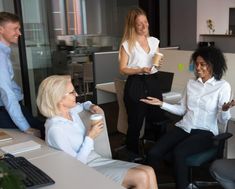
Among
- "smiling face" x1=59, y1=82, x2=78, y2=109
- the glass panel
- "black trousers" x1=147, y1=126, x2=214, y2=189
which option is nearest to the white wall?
the glass panel

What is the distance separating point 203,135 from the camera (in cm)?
236

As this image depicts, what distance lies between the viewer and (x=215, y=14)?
653cm

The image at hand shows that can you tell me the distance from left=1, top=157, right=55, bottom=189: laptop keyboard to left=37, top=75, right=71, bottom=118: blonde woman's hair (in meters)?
0.32

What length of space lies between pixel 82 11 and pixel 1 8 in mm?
1538

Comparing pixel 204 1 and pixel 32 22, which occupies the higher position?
pixel 204 1

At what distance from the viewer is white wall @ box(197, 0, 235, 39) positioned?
612 cm

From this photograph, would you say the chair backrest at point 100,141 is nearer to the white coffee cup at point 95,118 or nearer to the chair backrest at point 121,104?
the white coffee cup at point 95,118

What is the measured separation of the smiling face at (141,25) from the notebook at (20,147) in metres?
1.45

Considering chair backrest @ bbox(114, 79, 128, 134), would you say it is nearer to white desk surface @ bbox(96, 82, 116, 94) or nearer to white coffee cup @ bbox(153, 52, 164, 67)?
white coffee cup @ bbox(153, 52, 164, 67)

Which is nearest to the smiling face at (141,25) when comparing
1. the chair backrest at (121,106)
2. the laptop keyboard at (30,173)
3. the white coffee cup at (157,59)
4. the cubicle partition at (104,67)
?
the white coffee cup at (157,59)

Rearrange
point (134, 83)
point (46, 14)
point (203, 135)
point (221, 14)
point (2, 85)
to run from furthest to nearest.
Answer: point (221, 14) → point (46, 14) → point (134, 83) → point (203, 135) → point (2, 85)

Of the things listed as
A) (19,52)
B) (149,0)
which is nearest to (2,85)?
(19,52)

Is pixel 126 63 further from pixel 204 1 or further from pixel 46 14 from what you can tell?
pixel 204 1

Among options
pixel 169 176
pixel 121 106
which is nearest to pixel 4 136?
pixel 121 106
